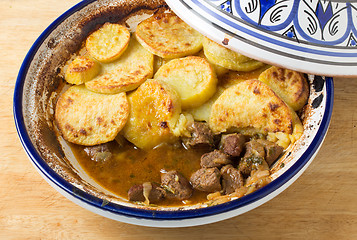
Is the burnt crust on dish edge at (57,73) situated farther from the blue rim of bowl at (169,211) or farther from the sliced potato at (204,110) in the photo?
the sliced potato at (204,110)

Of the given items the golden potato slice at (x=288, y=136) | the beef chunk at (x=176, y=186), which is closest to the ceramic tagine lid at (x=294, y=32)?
the golden potato slice at (x=288, y=136)

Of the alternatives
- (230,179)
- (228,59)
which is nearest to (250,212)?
(230,179)

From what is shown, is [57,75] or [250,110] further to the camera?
[57,75]

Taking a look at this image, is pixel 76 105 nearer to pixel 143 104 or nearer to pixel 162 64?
pixel 143 104

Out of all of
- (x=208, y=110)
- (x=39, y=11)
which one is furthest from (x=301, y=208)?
(x=39, y=11)

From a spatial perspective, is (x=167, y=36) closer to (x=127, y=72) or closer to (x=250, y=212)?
(x=127, y=72)
